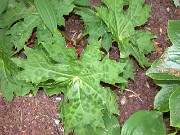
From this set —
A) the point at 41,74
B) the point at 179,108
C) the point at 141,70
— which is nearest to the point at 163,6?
the point at 141,70

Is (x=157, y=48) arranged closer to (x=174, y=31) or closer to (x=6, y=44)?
(x=174, y=31)

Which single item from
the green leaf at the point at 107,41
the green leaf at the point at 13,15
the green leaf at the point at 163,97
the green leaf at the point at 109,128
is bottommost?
the green leaf at the point at 109,128

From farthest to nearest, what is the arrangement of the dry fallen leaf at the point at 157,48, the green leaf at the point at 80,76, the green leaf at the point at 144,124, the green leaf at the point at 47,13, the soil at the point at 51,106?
the dry fallen leaf at the point at 157,48
the soil at the point at 51,106
the green leaf at the point at 144,124
the green leaf at the point at 47,13
the green leaf at the point at 80,76

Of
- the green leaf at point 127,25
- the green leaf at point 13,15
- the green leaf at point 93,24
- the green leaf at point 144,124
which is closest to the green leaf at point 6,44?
the green leaf at point 13,15

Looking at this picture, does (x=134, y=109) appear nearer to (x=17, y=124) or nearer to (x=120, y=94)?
(x=120, y=94)

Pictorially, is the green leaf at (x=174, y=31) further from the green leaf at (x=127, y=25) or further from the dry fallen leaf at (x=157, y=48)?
the dry fallen leaf at (x=157, y=48)

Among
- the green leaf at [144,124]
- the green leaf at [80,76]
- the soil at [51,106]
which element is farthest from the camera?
the soil at [51,106]

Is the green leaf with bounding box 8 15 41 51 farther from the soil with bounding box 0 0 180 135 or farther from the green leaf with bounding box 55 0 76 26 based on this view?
the soil with bounding box 0 0 180 135
